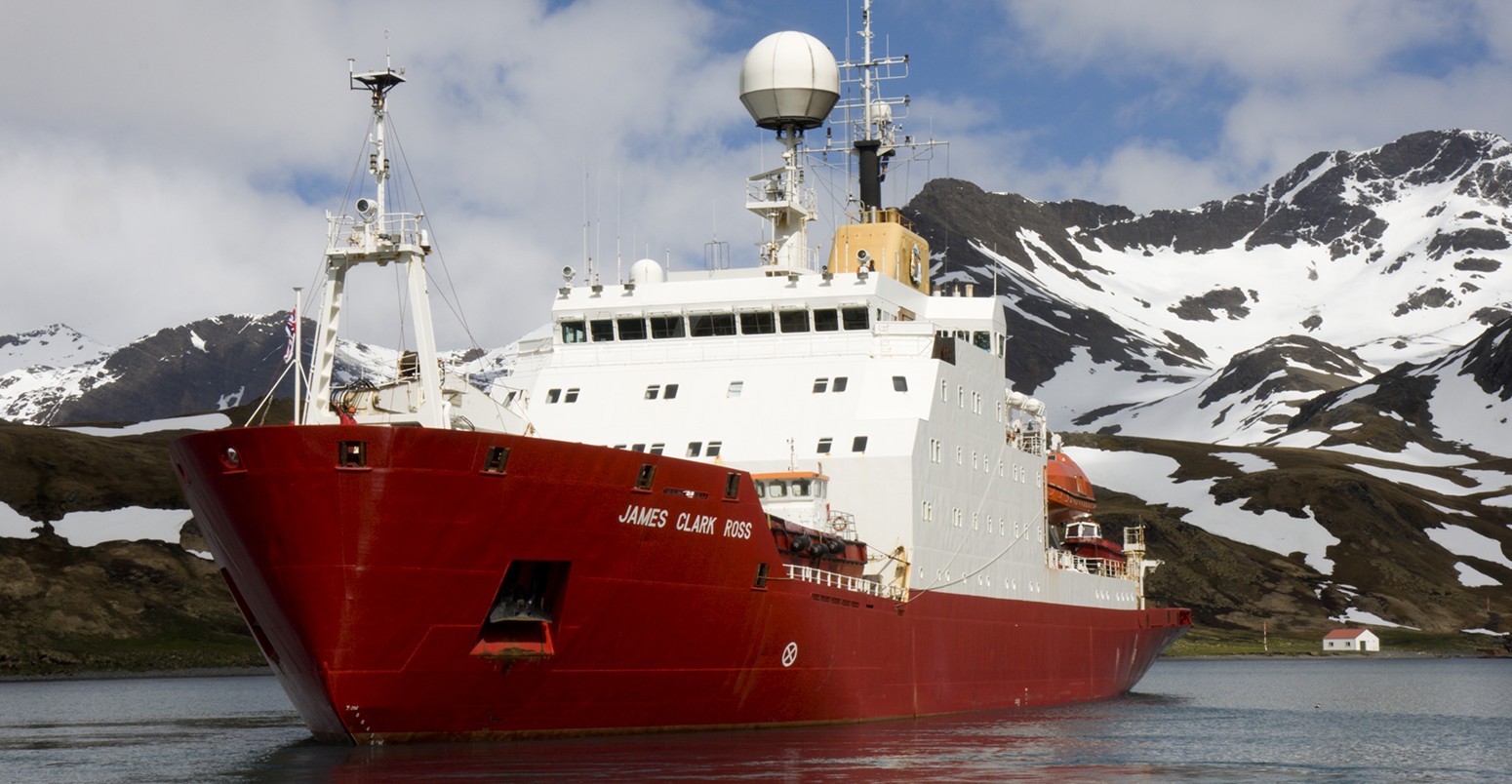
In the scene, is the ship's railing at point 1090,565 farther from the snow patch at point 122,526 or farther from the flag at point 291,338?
the snow patch at point 122,526

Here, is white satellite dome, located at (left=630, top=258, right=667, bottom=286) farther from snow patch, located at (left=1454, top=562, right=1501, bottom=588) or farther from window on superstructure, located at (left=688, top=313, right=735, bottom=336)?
snow patch, located at (left=1454, top=562, right=1501, bottom=588)

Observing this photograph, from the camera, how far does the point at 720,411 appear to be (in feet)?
133

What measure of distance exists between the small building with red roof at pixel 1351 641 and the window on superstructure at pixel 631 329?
3717 inches

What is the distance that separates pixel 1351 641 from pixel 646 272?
309 feet

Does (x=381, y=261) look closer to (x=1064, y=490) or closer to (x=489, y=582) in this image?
(x=489, y=582)

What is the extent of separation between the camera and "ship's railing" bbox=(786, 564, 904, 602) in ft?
114

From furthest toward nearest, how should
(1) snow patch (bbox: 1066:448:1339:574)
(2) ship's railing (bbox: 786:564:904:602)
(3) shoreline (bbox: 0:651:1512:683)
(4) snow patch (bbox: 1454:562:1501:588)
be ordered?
(1) snow patch (bbox: 1066:448:1339:574) → (4) snow patch (bbox: 1454:562:1501:588) → (3) shoreline (bbox: 0:651:1512:683) → (2) ship's railing (bbox: 786:564:904:602)

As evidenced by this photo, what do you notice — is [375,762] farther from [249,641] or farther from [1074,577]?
[249,641]

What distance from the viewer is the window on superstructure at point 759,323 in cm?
4194

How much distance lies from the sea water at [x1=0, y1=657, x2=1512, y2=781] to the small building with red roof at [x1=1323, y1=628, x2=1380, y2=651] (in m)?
65.1

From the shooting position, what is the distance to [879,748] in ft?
109

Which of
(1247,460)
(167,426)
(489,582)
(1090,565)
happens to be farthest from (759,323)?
(1247,460)

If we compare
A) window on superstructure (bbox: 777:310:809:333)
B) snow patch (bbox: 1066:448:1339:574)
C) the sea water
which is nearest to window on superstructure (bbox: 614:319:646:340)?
window on superstructure (bbox: 777:310:809:333)

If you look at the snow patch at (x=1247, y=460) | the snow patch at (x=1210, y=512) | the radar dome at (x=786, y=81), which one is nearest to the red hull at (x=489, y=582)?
the radar dome at (x=786, y=81)
